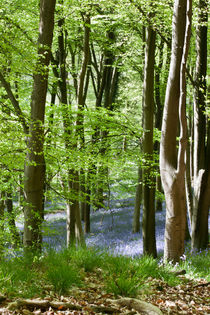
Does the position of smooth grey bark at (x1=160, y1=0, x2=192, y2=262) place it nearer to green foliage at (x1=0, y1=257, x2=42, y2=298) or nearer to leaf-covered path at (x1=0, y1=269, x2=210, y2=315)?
leaf-covered path at (x1=0, y1=269, x2=210, y2=315)

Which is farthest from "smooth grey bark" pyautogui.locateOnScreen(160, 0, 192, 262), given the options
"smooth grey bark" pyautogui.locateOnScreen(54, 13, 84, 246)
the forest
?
"smooth grey bark" pyautogui.locateOnScreen(54, 13, 84, 246)

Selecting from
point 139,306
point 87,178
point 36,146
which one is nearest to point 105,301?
point 139,306

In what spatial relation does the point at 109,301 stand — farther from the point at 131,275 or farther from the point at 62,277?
the point at 131,275

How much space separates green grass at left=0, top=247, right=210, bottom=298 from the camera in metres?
3.72

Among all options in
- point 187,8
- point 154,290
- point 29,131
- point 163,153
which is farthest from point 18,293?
point 187,8

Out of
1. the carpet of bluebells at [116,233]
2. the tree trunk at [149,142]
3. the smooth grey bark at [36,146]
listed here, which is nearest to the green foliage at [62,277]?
the smooth grey bark at [36,146]

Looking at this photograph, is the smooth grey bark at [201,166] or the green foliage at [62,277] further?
the smooth grey bark at [201,166]

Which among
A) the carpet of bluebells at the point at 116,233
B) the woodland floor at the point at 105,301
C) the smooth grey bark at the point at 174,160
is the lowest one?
the carpet of bluebells at the point at 116,233

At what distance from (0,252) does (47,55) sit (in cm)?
386

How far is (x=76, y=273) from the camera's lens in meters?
4.04

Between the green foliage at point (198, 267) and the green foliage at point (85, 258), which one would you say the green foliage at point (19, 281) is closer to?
A: the green foliage at point (85, 258)

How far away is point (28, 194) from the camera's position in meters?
6.15

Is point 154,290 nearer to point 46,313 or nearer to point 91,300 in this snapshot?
point 91,300

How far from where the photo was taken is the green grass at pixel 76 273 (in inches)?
146
